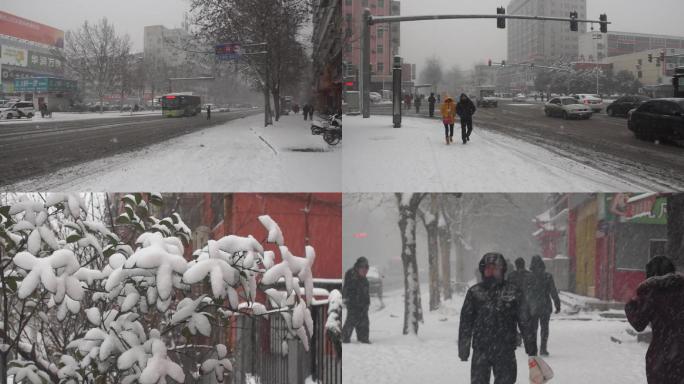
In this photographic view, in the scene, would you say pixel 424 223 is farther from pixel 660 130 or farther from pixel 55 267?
pixel 55 267

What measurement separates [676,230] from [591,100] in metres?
1.09

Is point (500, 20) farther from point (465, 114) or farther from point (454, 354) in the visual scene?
point (454, 354)

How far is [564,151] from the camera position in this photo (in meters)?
3.90

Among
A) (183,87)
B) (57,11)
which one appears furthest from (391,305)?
(57,11)

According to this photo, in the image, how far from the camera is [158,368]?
2646 mm

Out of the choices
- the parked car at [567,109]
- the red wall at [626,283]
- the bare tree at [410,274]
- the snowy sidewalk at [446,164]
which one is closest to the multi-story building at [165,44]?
the snowy sidewalk at [446,164]

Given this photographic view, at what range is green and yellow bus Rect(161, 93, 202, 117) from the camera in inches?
163

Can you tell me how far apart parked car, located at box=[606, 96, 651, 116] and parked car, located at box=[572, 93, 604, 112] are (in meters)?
0.05

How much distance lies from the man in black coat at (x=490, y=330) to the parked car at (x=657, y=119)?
1.10m

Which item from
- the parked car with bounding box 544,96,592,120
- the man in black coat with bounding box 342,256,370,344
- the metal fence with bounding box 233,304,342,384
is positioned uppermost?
the parked car with bounding box 544,96,592,120

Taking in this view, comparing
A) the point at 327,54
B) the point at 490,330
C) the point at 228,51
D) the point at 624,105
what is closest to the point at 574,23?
the point at 624,105

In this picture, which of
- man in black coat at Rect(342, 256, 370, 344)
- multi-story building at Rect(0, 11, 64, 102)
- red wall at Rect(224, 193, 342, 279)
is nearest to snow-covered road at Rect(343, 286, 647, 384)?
man in black coat at Rect(342, 256, 370, 344)

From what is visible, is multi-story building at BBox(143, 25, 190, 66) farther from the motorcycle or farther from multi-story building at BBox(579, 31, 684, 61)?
multi-story building at BBox(579, 31, 684, 61)

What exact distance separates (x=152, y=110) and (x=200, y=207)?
26.5 inches
